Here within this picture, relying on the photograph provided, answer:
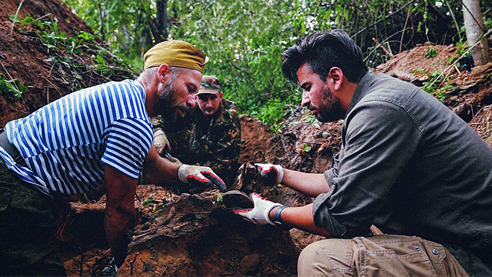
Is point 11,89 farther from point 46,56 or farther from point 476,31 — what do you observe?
point 476,31

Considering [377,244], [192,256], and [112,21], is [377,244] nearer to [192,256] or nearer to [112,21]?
[192,256]

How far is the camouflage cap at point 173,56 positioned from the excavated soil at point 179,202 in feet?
3.74

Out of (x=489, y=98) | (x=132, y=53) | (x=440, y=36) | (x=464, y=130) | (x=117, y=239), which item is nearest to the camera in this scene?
(x=464, y=130)

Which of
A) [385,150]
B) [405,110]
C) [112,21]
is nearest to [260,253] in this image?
[385,150]

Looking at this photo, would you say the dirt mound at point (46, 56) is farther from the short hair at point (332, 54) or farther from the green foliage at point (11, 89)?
the short hair at point (332, 54)

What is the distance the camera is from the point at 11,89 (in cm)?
275

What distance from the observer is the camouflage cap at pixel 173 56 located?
88.9 inches

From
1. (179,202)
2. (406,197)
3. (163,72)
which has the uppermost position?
(163,72)

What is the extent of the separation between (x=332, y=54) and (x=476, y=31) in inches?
105

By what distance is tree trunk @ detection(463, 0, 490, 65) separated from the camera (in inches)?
140

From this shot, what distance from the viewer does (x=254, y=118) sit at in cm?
586

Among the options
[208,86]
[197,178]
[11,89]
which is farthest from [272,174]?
[11,89]

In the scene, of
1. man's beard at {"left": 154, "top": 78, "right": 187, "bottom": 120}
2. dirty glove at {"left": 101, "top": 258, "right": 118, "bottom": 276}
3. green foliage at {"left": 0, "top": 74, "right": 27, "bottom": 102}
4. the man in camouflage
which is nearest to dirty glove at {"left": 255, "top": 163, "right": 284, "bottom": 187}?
man's beard at {"left": 154, "top": 78, "right": 187, "bottom": 120}

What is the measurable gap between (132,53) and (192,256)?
6.49 metres
